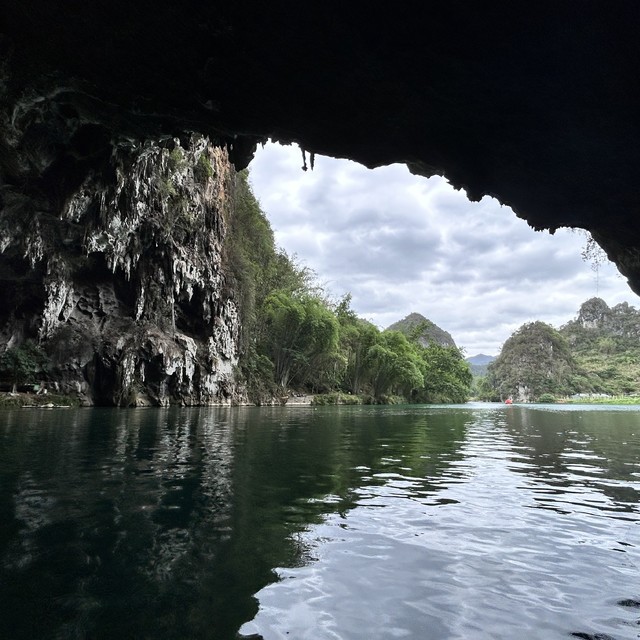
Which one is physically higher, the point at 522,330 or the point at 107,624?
the point at 522,330

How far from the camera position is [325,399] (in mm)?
58438

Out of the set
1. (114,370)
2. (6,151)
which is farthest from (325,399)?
(6,151)

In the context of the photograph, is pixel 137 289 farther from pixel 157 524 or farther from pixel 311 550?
pixel 311 550

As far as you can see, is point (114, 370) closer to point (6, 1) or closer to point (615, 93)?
point (6, 1)

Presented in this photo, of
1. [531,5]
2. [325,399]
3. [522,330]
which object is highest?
[522,330]

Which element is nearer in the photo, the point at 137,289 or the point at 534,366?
the point at 137,289

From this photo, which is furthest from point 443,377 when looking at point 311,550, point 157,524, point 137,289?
point 311,550

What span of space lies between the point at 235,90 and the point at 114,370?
101 feet

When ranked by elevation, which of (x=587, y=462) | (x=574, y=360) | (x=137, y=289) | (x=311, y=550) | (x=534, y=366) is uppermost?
(x=574, y=360)

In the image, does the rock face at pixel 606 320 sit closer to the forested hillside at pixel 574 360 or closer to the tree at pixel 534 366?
the forested hillside at pixel 574 360

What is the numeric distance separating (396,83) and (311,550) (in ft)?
20.8

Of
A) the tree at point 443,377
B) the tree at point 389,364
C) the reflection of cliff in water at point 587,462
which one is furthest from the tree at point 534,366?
the reflection of cliff in water at point 587,462

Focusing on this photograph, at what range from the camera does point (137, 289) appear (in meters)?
37.5

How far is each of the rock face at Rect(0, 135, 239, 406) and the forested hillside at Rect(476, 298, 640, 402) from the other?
114 metres
